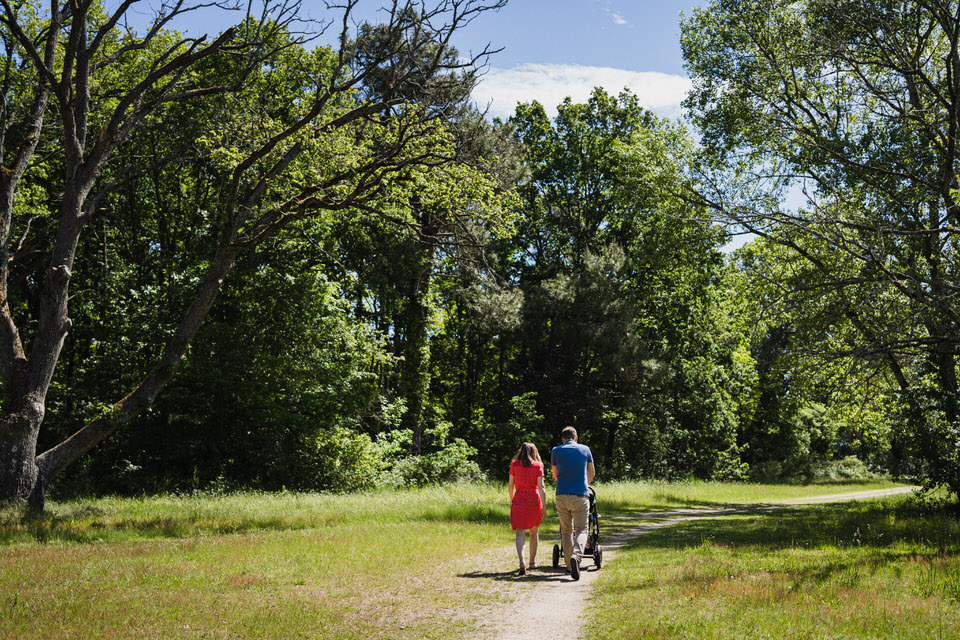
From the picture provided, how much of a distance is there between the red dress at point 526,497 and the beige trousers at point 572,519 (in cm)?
38

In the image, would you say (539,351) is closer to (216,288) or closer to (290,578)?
(216,288)

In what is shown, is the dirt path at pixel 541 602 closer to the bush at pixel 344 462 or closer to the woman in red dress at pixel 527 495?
the woman in red dress at pixel 527 495

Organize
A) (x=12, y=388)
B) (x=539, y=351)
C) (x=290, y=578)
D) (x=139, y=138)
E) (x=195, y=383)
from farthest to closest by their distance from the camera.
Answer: (x=539, y=351) < (x=139, y=138) < (x=195, y=383) < (x=12, y=388) < (x=290, y=578)

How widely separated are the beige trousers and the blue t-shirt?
3.8 inches

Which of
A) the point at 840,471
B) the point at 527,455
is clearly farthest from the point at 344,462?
the point at 840,471

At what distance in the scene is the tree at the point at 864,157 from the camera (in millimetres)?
13234

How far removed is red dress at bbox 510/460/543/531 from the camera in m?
9.81

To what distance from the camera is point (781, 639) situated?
5930 mm

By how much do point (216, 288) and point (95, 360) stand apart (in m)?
9.16

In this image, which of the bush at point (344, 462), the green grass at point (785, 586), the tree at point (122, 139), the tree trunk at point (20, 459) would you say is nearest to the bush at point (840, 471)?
the bush at point (344, 462)

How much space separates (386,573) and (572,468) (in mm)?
2968

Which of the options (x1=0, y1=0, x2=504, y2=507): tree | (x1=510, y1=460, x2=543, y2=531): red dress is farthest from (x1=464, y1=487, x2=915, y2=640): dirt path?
(x1=0, y1=0, x2=504, y2=507): tree

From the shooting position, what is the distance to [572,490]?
9.56 metres

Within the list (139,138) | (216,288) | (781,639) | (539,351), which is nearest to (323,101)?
(216,288)
